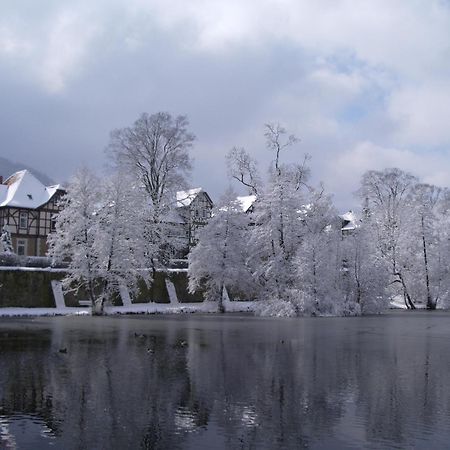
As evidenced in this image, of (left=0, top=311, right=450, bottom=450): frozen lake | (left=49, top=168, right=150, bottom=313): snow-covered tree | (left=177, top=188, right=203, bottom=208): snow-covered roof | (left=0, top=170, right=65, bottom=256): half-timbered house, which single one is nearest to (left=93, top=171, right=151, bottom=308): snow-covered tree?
(left=49, top=168, right=150, bottom=313): snow-covered tree

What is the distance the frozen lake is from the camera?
1066 cm

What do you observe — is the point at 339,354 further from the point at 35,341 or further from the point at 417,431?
the point at 35,341

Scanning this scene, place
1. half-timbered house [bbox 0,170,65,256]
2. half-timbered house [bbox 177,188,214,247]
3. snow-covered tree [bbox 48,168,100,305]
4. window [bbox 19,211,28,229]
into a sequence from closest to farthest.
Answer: snow-covered tree [bbox 48,168,100,305], half-timbered house [bbox 177,188,214,247], half-timbered house [bbox 0,170,65,256], window [bbox 19,211,28,229]

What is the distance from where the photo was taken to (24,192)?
65.6 metres

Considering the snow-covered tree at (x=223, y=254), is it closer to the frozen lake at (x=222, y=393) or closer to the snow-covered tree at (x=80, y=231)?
the snow-covered tree at (x=80, y=231)

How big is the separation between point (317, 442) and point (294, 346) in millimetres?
13965

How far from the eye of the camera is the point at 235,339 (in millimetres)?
26672

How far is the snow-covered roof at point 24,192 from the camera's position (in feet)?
210

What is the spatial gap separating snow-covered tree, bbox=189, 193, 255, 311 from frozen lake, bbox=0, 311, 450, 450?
23.3 m

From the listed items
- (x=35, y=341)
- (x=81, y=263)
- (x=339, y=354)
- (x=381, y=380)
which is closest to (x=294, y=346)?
(x=339, y=354)

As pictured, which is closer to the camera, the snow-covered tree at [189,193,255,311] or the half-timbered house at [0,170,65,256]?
the snow-covered tree at [189,193,255,311]

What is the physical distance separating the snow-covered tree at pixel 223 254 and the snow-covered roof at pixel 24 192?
79.2 feet

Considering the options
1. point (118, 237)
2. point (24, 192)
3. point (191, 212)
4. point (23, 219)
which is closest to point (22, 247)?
point (23, 219)

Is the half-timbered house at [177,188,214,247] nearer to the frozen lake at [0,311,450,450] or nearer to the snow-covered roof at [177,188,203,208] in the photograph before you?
the snow-covered roof at [177,188,203,208]
